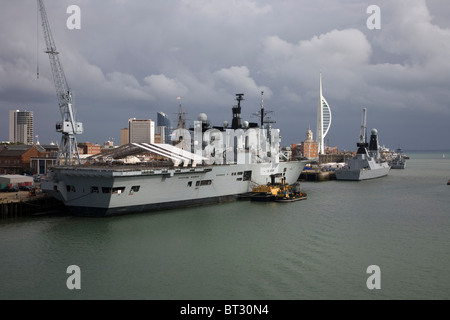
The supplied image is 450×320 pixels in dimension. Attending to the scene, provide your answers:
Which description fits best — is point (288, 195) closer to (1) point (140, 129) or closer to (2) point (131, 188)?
(2) point (131, 188)

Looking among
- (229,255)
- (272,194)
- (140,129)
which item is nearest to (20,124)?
(140,129)

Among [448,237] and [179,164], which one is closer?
[448,237]

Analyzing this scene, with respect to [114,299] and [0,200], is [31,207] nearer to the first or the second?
[0,200]

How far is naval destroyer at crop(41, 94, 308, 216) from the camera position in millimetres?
25719

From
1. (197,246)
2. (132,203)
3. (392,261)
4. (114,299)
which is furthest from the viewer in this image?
(132,203)

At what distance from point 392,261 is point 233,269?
25.1 feet

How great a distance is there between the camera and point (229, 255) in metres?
18.2

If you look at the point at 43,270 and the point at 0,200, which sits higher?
the point at 0,200

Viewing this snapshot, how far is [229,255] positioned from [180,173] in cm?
1198

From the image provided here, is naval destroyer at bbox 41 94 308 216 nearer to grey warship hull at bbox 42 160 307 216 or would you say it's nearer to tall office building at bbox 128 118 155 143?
grey warship hull at bbox 42 160 307 216

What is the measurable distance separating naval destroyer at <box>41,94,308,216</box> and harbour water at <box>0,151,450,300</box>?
1.32 metres

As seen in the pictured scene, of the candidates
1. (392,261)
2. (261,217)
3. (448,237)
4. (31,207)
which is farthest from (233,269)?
(31,207)
